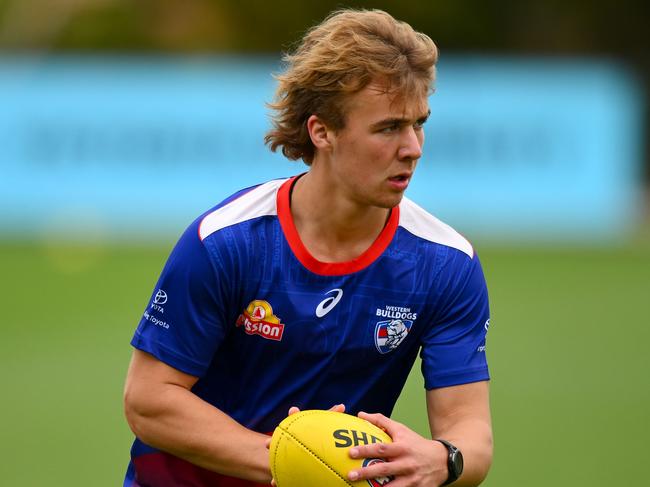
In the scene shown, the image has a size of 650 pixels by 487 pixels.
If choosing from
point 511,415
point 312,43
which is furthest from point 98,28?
point 312,43

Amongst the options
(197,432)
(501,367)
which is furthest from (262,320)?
(501,367)

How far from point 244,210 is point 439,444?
4.38 feet

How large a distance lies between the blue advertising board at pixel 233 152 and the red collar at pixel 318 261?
16.8 meters

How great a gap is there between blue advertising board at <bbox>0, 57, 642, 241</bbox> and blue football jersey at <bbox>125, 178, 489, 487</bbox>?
1679 centimetres

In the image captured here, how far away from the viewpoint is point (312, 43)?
5.78 metres

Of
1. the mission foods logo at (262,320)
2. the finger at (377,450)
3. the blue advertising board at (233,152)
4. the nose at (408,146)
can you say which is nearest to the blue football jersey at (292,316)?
the mission foods logo at (262,320)

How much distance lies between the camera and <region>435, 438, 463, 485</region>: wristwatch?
17.0ft

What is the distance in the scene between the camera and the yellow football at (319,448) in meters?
4.98

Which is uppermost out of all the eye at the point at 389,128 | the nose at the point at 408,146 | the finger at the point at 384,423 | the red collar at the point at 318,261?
the eye at the point at 389,128

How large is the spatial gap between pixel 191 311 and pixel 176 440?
1.80 ft

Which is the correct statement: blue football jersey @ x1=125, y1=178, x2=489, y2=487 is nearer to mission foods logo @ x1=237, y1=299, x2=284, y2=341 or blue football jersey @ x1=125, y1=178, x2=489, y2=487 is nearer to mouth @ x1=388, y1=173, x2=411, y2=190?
mission foods logo @ x1=237, y1=299, x2=284, y2=341

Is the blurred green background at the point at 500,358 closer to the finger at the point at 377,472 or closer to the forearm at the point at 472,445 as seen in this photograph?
the forearm at the point at 472,445

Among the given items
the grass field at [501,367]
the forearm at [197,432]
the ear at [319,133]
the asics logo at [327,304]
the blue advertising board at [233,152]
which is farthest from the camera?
the blue advertising board at [233,152]

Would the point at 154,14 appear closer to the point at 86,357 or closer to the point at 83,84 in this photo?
the point at 83,84
